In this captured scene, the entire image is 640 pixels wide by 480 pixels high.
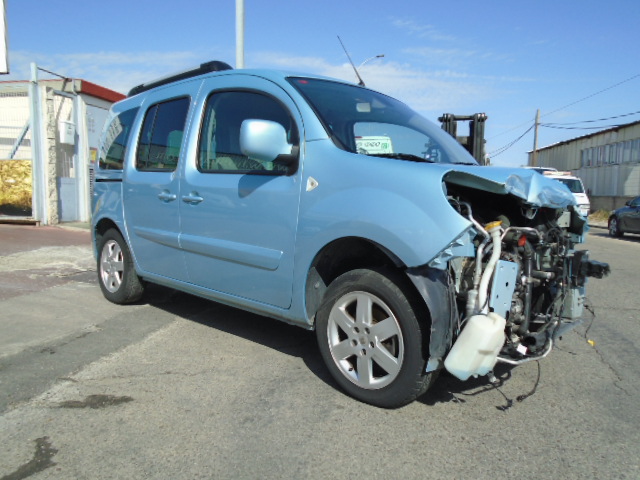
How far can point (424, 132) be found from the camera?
13.4 feet

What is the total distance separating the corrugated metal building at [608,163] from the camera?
25.6m

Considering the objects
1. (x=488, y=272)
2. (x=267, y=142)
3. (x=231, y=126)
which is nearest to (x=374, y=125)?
(x=267, y=142)

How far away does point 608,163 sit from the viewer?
28.8 meters

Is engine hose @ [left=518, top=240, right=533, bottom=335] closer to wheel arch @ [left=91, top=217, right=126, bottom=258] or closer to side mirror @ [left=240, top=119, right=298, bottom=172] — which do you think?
side mirror @ [left=240, top=119, right=298, bottom=172]

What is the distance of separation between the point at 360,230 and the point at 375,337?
621mm

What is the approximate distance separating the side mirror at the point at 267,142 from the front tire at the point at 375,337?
87cm

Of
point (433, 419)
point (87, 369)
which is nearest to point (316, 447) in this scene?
point (433, 419)

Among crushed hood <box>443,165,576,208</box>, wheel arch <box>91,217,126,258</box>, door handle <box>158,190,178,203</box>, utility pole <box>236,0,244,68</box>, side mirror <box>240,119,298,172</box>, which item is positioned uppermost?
utility pole <box>236,0,244,68</box>

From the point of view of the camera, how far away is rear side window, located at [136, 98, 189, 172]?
14.2ft

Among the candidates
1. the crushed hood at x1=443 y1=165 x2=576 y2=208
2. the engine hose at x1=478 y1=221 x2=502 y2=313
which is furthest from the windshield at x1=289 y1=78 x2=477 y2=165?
the engine hose at x1=478 y1=221 x2=502 y2=313

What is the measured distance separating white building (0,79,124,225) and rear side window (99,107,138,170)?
7384 mm

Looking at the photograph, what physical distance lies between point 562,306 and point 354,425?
154 cm

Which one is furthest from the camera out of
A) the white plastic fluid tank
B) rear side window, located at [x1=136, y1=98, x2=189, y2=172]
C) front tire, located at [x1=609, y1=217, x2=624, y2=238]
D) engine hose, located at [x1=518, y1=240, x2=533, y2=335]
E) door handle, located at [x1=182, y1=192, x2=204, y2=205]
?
front tire, located at [x1=609, y1=217, x2=624, y2=238]

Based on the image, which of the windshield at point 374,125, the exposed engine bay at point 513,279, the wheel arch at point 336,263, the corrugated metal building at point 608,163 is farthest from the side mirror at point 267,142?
the corrugated metal building at point 608,163
